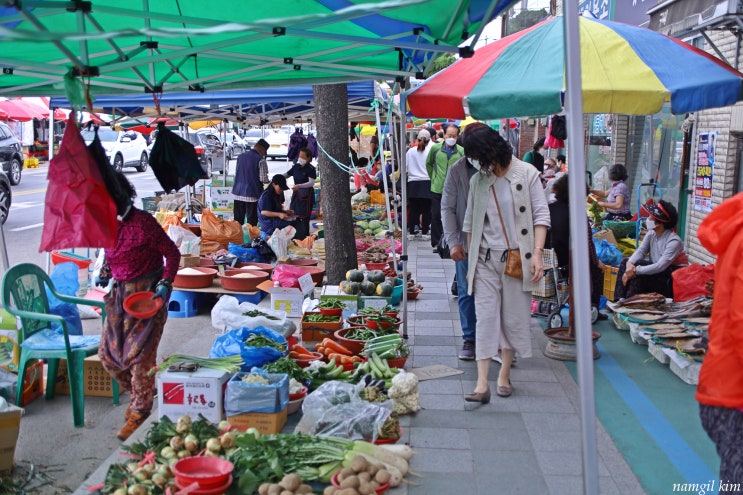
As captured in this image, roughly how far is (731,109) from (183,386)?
24.4 feet

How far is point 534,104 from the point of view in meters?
5.26

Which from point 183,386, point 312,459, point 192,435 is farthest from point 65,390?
point 312,459

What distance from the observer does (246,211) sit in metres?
13.5

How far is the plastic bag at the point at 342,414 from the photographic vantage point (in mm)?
4707

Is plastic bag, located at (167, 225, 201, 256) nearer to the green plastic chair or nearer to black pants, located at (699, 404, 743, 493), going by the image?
the green plastic chair

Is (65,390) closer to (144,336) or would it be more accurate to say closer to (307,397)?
(144,336)

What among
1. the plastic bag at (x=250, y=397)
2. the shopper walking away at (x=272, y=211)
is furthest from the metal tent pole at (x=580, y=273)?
the shopper walking away at (x=272, y=211)

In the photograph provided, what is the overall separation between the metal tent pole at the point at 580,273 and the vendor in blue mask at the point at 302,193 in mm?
9489

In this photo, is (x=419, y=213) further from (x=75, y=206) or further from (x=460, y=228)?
(x=75, y=206)

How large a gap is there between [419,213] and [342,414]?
413 inches

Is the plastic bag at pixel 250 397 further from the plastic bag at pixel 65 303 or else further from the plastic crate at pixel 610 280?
the plastic crate at pixel 610 280

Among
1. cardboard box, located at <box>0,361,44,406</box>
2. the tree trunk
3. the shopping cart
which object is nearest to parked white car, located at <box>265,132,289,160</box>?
the tree trunk

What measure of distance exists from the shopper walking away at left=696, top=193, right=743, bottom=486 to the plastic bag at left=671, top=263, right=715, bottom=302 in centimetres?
478

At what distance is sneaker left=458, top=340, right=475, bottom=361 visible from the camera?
22.0 ft
